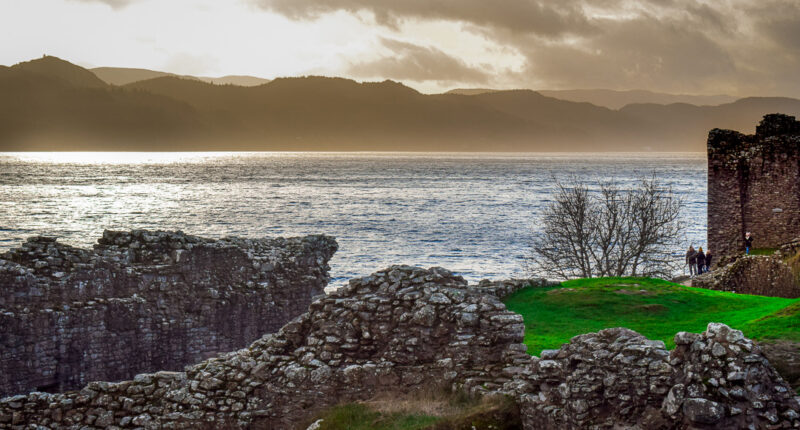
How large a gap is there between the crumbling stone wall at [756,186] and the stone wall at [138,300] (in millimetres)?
24633

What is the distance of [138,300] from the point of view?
62.2ft

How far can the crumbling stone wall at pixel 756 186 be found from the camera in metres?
36.9

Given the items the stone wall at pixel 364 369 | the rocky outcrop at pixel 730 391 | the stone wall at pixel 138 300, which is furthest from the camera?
the stone wall at pixel 138 300

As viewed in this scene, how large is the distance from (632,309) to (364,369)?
34.3 feet

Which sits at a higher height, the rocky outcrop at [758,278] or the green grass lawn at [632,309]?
the green grass lawn at [632,309]

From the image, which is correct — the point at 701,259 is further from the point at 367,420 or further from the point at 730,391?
the point at 730,391

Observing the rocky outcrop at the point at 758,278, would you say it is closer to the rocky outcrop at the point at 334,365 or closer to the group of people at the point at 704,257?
the group of people at the point at 704,257

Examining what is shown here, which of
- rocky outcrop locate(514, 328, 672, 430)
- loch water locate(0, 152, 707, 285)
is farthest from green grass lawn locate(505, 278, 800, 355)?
loch water locate(0, 152, 707, 285)

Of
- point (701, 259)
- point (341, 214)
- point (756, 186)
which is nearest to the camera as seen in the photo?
point (756, 186)

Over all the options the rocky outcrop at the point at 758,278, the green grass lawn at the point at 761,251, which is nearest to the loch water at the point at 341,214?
the green grass lawn at the point at 761,251

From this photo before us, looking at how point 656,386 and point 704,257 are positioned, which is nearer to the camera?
point 656,386

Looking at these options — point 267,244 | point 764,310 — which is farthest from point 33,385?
point 764,310

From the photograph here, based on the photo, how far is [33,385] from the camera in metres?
17.3

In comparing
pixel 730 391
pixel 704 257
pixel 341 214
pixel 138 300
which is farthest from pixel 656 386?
pixel 341 214
